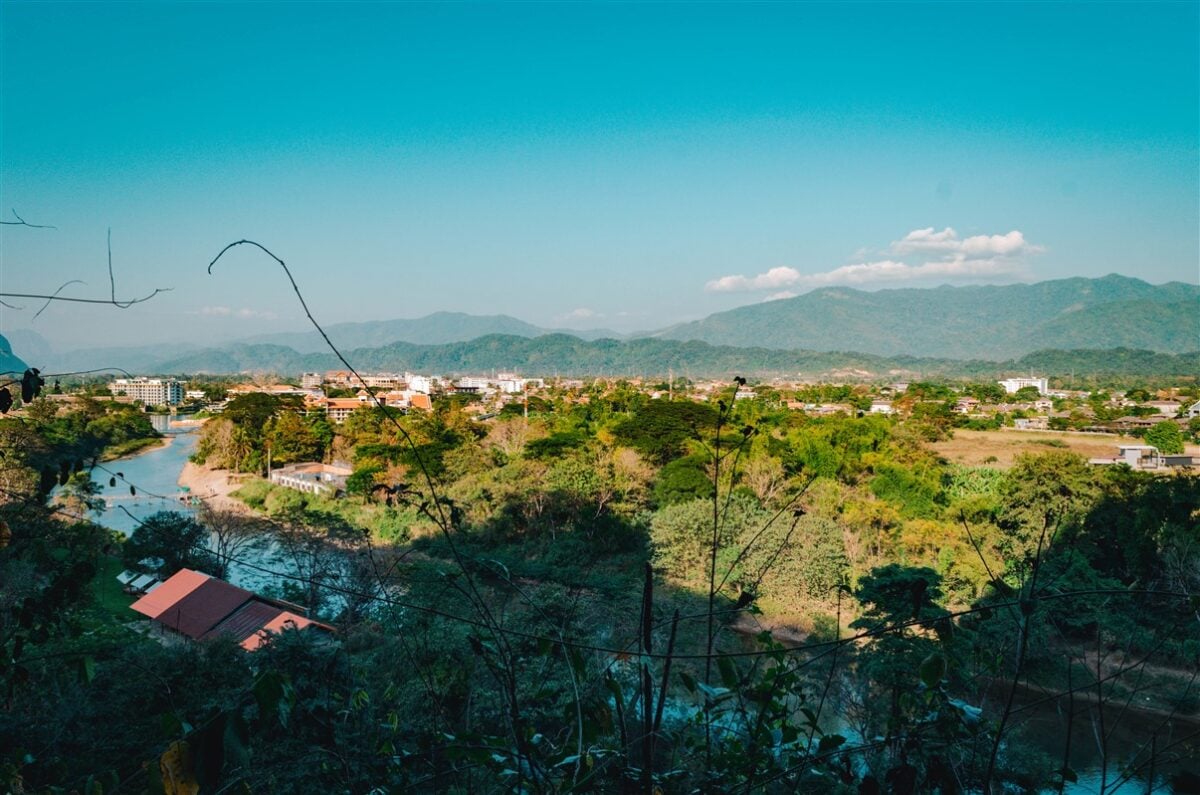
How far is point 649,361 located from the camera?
109 m

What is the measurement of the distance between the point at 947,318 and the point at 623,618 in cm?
15805

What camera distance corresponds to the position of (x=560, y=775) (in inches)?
38.0

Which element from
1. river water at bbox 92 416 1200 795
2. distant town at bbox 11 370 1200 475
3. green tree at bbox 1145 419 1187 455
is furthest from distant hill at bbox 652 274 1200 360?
river water at bbox 92 416 1200 795

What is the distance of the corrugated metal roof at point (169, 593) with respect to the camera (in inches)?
333

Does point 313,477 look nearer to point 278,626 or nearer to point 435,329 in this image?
point 278,626

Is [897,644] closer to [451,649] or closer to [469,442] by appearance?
[451,649]

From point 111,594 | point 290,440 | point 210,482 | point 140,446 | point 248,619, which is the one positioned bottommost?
point 111,594

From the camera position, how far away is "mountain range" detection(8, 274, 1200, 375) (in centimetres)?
9512

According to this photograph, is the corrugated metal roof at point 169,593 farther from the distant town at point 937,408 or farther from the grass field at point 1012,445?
the grass field at point 1012,445

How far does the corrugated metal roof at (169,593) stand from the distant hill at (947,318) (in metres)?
122

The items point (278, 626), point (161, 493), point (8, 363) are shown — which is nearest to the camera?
point (8, 363)

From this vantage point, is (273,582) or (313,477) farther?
(313,477)

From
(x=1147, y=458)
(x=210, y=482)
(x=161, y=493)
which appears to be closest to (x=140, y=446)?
(x=210, y=482)

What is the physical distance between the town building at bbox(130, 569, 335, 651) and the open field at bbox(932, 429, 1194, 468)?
1420cm
